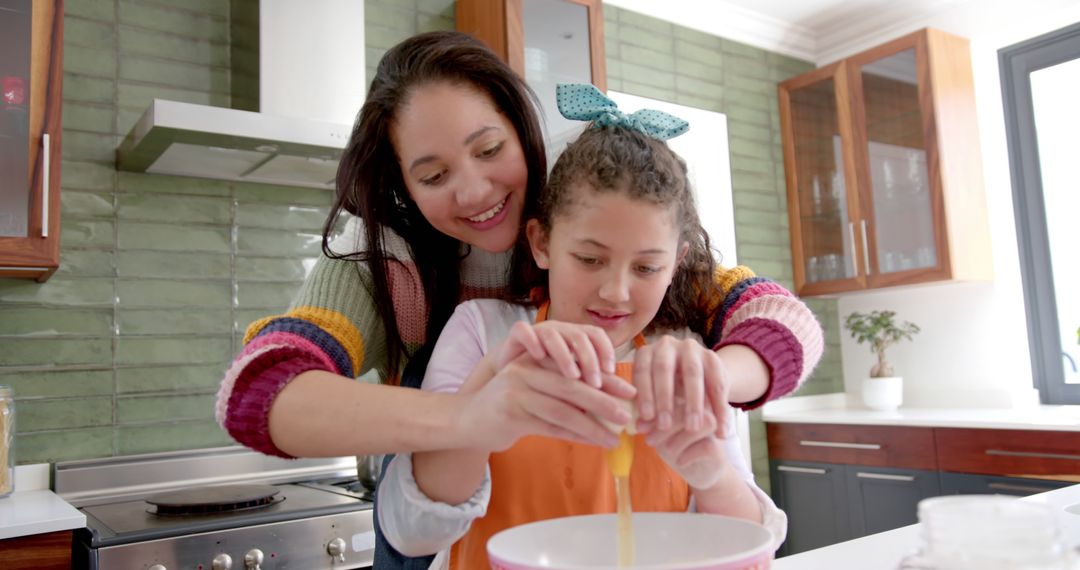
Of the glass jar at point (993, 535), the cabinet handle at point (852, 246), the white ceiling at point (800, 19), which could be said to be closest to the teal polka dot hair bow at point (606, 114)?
the glass jar at point (993, 535)

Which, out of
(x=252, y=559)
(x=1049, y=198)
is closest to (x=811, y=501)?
(x=1049, y=198)

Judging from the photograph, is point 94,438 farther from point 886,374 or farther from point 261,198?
point 886,374

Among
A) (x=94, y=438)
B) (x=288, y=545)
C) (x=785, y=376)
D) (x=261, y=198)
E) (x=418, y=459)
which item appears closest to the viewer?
(x=418, y=459)

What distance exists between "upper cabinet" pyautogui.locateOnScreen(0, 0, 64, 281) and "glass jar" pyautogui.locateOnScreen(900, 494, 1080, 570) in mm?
2067

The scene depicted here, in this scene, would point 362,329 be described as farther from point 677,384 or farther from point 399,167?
point 677,384

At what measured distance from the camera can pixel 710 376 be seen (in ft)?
2.42

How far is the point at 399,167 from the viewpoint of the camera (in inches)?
48.8

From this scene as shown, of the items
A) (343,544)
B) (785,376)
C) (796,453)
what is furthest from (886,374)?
(785,376)

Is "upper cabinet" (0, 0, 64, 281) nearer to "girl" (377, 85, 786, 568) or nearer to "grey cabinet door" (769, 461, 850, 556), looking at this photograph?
Answer: "girl" (377, 85, 786, 568)

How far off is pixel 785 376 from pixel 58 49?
1.97 metres

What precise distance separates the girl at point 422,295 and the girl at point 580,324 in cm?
6

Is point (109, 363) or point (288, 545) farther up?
point (109, 363)

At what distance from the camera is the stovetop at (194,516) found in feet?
6.06

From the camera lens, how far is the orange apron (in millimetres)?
993
